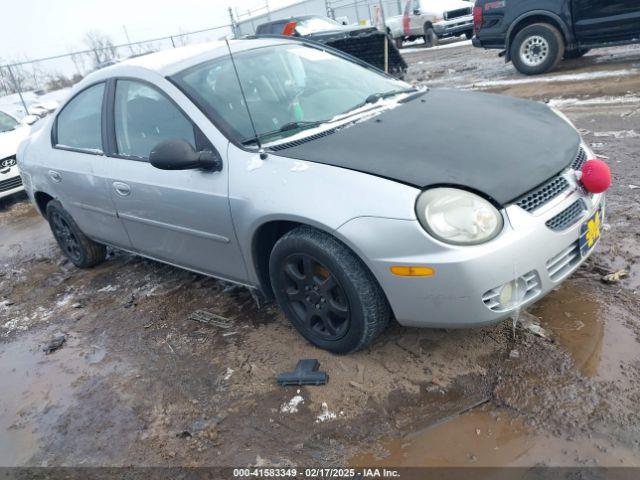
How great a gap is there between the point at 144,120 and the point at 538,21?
298 inches

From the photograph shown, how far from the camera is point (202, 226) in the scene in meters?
3.17

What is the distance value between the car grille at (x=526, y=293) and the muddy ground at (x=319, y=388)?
39 centimetres

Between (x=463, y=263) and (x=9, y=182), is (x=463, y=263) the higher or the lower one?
the higher one

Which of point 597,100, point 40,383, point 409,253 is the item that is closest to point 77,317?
point 40,383

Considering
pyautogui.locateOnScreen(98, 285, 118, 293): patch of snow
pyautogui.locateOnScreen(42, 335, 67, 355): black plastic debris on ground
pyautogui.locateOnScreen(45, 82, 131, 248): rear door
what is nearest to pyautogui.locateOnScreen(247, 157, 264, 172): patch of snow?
pyautogui.locateOnScreen(45, 82, 131, 248): rear door

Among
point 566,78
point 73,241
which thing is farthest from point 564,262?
point 566,78

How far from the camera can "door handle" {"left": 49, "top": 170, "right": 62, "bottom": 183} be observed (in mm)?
4332

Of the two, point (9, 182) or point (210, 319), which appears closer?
point (210, 319)

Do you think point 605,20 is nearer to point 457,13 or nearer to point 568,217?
point 568,217

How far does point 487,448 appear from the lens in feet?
7.30

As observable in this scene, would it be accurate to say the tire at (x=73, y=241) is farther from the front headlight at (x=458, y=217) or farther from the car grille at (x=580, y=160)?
the car grille at (x=580, y=160)

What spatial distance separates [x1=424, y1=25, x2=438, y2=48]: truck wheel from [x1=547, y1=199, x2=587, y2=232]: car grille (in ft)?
53.7

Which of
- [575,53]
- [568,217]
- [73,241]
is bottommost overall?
[575,53]

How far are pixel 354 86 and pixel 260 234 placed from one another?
134cm
